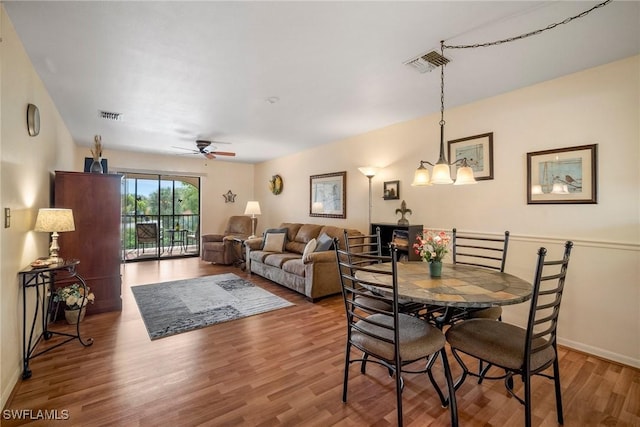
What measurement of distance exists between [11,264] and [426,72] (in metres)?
3.67

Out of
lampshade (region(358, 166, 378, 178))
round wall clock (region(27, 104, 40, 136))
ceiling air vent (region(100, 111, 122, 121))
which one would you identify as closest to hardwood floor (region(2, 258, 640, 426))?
round wall clock (region(27, 104, 40, 136))

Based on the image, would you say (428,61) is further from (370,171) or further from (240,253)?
(240,253)

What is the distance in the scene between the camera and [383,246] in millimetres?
4344

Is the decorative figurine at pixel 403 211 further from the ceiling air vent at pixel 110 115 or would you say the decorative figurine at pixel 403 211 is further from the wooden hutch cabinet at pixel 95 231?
the ceiling air vent at pixel 110 115

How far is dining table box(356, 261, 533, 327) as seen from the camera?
1643mm

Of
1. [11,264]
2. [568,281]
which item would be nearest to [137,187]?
[11,264]


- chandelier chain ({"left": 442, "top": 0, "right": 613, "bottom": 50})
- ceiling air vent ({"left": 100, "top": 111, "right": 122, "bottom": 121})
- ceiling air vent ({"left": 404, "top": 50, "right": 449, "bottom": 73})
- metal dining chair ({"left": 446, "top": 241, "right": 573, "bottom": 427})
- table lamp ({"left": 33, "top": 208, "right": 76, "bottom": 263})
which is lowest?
metal dining chair ({"left": 446, "top": 241, "right": 573, "bottom": 427})

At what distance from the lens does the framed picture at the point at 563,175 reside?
2648 mm

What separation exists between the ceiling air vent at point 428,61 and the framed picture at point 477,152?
4.06 ft

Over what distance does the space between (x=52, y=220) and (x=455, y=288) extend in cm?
328

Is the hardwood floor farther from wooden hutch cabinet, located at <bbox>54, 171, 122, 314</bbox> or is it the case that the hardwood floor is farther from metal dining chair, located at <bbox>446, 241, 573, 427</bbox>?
wooden hutch cabinet, located at <bbox>54, 171, 122, 314</bbox>

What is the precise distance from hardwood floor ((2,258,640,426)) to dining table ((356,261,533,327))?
2.17 feet

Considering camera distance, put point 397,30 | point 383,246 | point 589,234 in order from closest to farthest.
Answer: point 397,30 → point 589,234 → point 383,246

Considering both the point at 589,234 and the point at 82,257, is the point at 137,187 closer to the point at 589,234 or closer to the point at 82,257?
the point at 82,257
